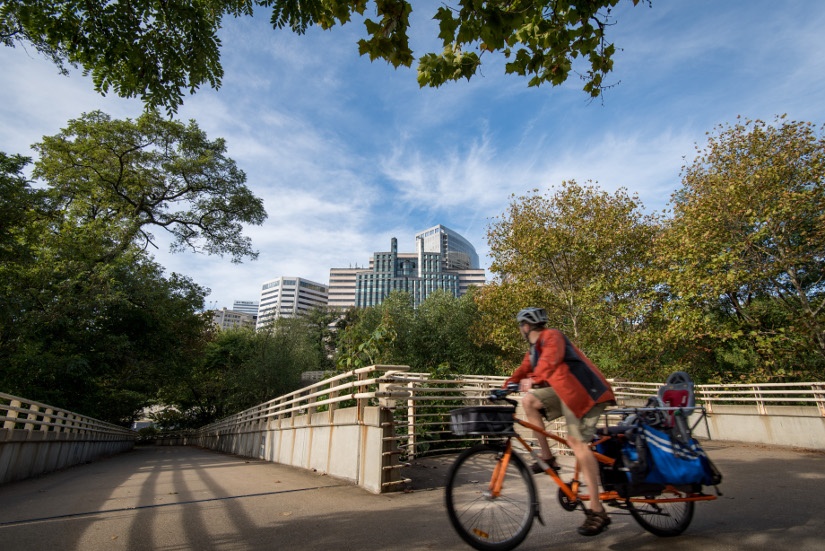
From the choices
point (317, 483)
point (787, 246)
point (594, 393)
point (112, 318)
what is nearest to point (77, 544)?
point (317, 483)

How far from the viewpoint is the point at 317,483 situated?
5.89 metres

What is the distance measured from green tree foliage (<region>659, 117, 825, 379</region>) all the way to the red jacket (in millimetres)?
12884

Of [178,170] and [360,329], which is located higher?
[178,170]

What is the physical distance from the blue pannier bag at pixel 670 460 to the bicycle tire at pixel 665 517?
0.28 m

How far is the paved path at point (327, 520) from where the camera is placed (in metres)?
3.02

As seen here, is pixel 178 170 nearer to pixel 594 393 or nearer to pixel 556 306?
pixel 556 306

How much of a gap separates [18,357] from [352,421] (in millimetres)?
12800

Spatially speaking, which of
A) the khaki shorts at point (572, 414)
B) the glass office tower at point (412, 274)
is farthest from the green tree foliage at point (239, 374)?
the glass office tower at point (412, 274)

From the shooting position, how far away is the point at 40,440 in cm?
924

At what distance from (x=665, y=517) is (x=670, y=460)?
579 mm

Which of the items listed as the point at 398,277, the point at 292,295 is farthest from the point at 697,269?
the point at 292,295

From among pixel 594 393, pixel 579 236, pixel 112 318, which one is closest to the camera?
pixel 594 393

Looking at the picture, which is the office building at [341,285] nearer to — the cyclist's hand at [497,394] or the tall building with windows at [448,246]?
the tall building with windows at [448,246]

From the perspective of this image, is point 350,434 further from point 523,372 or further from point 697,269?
point 697,269
